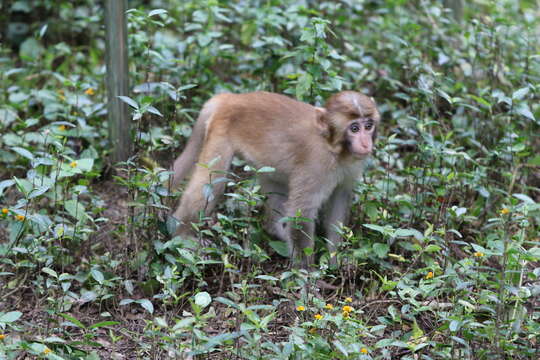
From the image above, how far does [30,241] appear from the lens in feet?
18.9

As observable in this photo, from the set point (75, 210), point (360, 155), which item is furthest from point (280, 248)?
point (75, 210)

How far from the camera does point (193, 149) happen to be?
22.3 feet

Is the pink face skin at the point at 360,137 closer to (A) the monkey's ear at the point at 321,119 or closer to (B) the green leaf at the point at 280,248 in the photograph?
(A) the monkey's ear at the point at 321,119

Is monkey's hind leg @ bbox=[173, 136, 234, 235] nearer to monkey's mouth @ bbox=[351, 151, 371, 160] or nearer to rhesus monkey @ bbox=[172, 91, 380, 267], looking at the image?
rhesus monkey @ bbox=[172, 91, 380, 267]

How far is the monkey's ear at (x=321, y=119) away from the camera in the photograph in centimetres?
611

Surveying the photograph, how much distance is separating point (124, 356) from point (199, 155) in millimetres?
2294

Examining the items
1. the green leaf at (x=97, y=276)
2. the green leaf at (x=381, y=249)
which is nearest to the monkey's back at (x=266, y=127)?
the green leaf at (x=381, y=249)

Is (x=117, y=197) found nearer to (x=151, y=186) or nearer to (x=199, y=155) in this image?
(x=199, y=155)

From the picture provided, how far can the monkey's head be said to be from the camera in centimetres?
592

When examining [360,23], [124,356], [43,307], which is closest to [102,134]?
[43,307]

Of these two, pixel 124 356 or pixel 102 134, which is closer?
pixel 124 356

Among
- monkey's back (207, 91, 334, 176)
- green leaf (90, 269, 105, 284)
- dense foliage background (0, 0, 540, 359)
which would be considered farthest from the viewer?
monkey's back (207, 91, 334, 176)

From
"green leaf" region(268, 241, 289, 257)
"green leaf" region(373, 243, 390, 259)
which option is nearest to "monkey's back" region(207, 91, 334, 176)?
"green leaf" region(268, 241, 289, 257)

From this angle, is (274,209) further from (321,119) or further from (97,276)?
(97,276)
